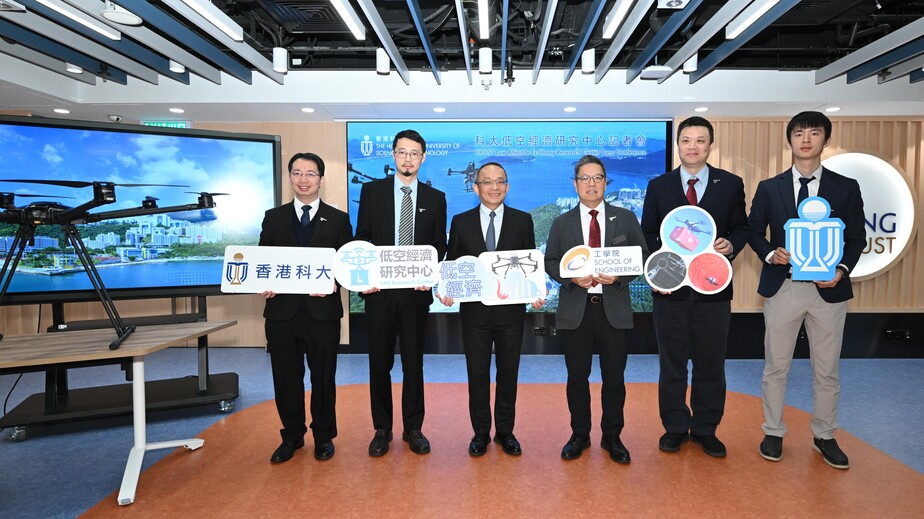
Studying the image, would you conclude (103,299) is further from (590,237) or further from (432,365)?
(432,365)

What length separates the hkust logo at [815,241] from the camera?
273cm

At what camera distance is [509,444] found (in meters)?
2.96

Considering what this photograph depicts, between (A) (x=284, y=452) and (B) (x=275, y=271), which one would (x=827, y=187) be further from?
(A) (x=284, y=452)

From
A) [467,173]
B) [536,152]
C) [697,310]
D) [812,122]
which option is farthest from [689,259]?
[467,173]

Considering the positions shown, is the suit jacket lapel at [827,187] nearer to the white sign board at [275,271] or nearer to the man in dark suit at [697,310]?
the man in dark suit at [697,310]

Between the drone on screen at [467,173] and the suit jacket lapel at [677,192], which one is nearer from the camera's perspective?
the suit jacket lapel at [677,192]

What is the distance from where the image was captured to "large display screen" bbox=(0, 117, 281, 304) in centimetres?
361

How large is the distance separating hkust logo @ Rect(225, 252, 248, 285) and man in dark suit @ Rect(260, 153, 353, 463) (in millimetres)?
188

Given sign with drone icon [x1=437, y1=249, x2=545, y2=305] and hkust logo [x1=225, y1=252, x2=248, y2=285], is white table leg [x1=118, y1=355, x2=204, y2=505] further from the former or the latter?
sign with drone icon [x1=437, y1=249, x2=545, y2=305]

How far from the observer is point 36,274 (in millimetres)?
3682

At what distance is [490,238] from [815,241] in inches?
70.1

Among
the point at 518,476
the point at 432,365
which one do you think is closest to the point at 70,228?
the point at 518,476

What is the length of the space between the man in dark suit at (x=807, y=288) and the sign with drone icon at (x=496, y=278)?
1.31 meters

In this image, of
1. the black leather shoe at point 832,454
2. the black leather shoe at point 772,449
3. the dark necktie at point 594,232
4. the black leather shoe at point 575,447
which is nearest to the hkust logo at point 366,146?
the dark necktie at point 594,232
